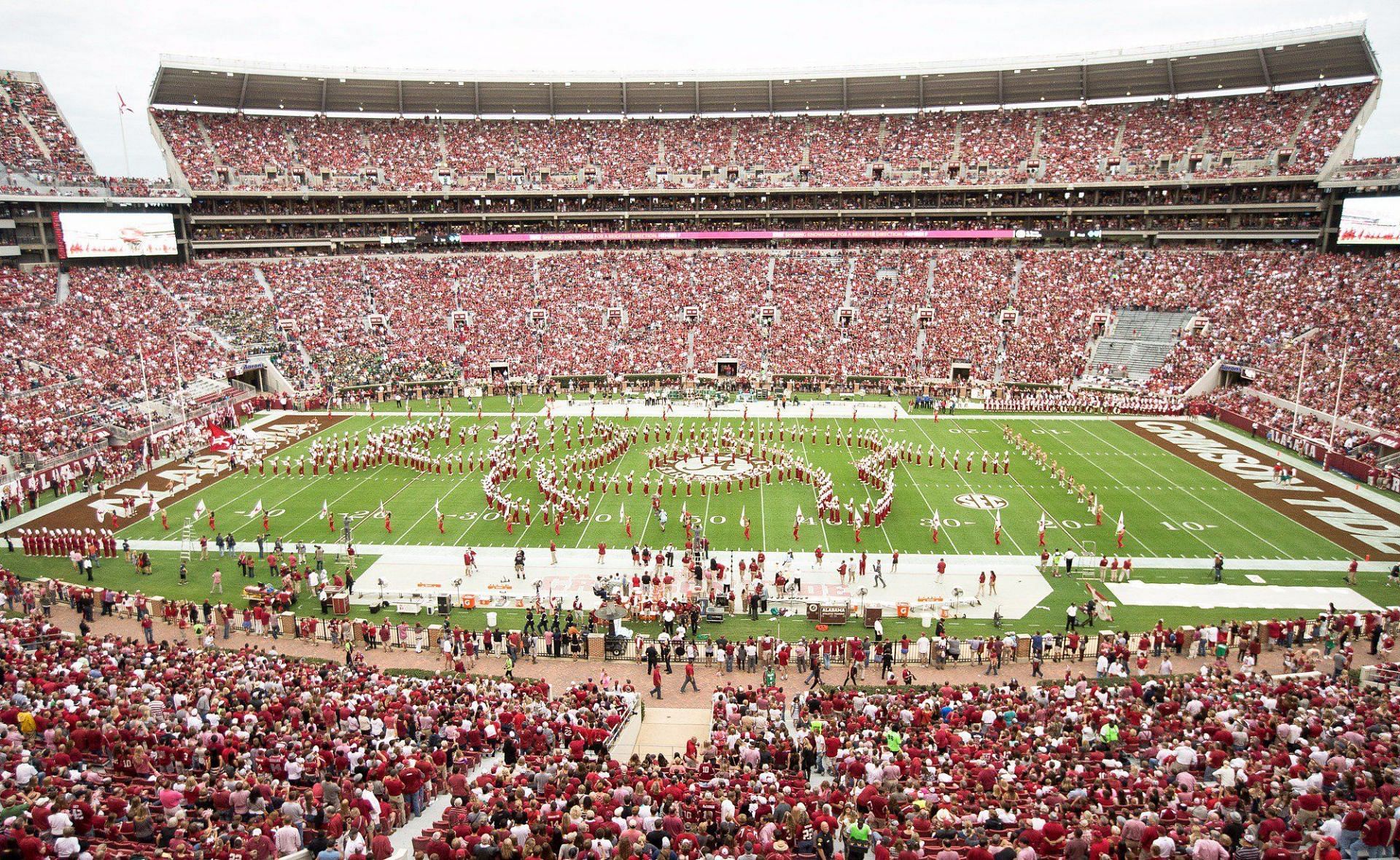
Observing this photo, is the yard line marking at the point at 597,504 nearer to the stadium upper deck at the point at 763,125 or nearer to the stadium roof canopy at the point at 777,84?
the stadium upper deck at the point at 763,125

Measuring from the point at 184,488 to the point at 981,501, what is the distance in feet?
97.6

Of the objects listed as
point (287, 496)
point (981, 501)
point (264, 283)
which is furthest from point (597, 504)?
point (264, 283)

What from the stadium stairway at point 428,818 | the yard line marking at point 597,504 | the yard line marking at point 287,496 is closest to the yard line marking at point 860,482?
the yard line marking at point 597,504

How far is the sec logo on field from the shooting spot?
30.7m

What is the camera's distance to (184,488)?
33.4 meters

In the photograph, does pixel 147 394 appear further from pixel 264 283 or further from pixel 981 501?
pixel 981 501

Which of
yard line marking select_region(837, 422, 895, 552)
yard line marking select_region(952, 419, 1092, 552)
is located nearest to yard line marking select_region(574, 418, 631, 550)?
yard line marking select_region(837, 422, 895, 552)

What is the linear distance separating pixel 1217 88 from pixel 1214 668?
56.5 metres

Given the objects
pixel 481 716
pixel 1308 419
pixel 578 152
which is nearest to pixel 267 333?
pixel 578 152

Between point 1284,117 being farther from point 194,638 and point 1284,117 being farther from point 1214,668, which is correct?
point 194,638

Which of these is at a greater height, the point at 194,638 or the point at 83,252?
the point at 83,252

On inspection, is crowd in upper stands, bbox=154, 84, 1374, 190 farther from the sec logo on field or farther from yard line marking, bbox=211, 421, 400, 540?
the sec logo on field

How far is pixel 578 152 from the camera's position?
6688cm

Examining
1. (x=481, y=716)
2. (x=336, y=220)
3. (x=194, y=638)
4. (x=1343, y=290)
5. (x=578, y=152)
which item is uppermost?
(x=578, y=152)
